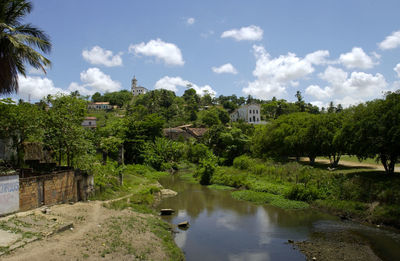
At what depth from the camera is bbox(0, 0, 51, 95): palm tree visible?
1426cm

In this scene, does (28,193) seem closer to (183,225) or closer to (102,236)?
(102,236)

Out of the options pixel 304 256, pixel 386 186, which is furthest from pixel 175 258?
pixel 386 186

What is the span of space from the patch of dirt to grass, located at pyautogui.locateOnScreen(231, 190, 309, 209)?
238 inches

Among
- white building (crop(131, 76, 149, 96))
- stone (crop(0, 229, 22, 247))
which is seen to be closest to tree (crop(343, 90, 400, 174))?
stone (crop(0, 229, 22, 247))

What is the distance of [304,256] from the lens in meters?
14.9

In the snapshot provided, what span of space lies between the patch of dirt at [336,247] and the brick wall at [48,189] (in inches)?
545

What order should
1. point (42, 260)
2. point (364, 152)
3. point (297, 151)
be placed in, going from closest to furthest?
point (42, 260)
point (364, 152)
point (297, 151)

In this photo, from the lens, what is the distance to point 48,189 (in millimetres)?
16078

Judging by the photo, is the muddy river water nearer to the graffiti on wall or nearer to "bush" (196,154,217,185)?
the graffiti on wall

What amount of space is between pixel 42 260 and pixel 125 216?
774cm

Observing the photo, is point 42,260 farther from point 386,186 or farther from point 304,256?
point 386,186

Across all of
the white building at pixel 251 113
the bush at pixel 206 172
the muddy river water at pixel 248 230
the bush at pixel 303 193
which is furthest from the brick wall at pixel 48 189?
the white building at pixel 251 113

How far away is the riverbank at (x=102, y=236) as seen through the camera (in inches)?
420

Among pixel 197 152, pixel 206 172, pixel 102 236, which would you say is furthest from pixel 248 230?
pixel 197 152
